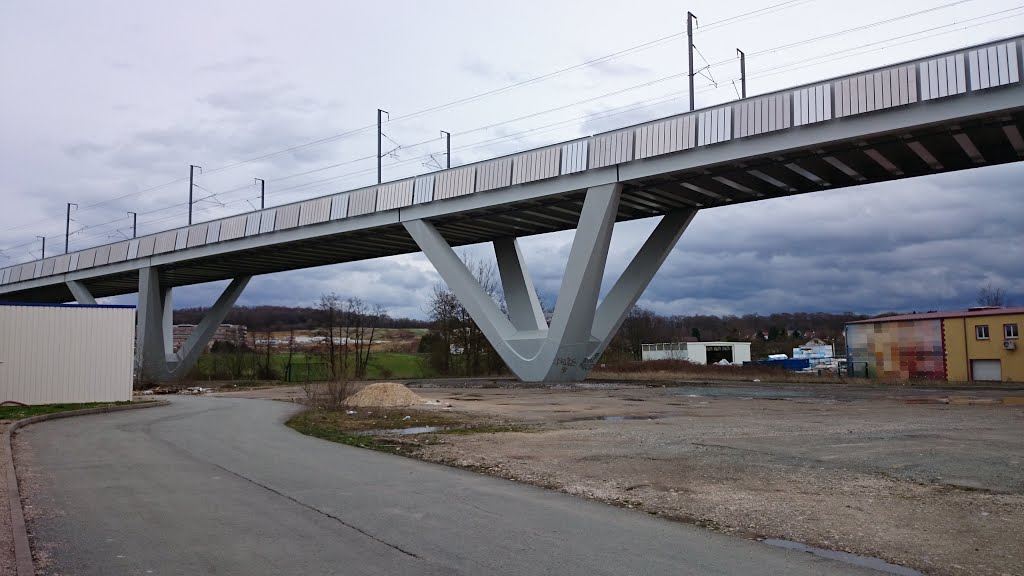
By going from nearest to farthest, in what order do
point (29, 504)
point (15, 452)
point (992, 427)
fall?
point (29, 504) < point (15, 452) < point (992, 427)

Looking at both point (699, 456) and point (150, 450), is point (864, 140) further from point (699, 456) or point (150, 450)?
point (150, 450)

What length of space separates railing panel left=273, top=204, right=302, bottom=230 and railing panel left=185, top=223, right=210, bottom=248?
8.35 m

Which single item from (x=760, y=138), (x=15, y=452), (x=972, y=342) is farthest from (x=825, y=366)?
(x=15, y=452)

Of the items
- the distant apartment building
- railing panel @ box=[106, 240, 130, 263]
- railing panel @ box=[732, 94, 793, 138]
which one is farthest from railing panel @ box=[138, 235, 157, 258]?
railing panel @ box=[732, 94, 793, 138]

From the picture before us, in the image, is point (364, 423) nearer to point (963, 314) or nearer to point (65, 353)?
point (65, 353)

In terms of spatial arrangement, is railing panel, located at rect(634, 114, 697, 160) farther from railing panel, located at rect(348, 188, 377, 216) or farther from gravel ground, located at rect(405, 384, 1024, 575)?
railing panel, located at rect(348, 188, 377, 216)

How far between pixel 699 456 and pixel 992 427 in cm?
733

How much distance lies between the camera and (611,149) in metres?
30.9

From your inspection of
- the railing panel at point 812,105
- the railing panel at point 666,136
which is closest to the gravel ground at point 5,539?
the railing panel at point 812,105

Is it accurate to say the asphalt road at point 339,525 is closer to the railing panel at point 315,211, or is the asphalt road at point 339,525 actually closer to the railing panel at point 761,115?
the railing panel at point 761,115

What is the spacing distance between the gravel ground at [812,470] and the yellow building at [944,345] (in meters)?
27.5

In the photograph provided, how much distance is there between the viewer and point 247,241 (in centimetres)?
4800

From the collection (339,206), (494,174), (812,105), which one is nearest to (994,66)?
(812,105)

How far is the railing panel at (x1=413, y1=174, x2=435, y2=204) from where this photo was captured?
37.7 meters
